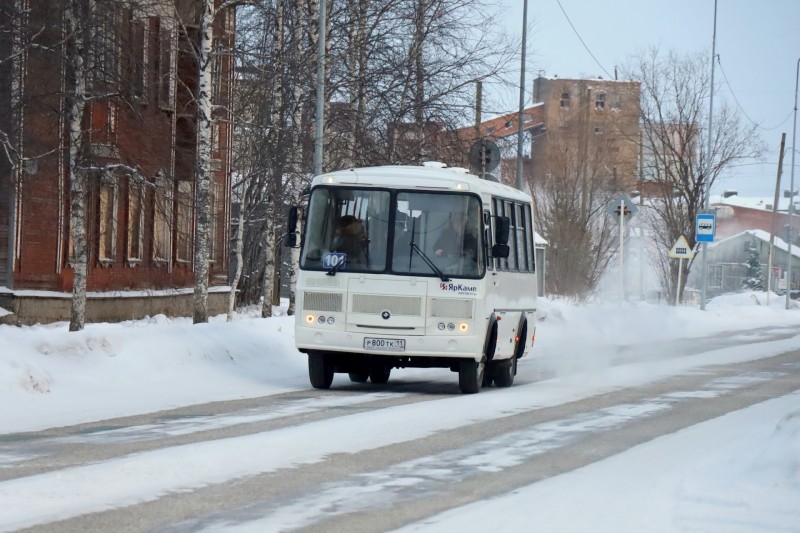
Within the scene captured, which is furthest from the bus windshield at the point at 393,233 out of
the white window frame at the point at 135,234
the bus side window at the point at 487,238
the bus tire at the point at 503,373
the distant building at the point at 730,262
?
the distant building at the point at 730,262

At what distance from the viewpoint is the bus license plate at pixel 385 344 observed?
1802 cm

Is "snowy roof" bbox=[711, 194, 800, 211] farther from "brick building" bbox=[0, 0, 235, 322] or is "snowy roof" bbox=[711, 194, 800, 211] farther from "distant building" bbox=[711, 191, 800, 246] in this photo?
"brick building" bbox=[0, 0, 235, 322]

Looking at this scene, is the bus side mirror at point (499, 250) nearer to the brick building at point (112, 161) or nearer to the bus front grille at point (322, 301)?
the bus front grille at point (322, 301)

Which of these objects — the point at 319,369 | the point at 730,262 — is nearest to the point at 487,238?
the point at 319,369

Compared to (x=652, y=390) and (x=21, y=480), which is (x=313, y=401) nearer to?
(x=652, y=390)

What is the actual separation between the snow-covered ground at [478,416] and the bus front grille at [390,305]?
3.99ft

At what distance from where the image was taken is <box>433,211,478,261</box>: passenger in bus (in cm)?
1838

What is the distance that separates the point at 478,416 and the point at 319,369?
392 centimetres

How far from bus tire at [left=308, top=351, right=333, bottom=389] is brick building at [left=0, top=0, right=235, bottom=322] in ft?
21.9

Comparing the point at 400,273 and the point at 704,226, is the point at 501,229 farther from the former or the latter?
the point at 704,226

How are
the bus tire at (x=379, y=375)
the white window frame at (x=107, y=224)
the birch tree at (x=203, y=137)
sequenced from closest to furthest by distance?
1. the bus tire at (x=379, y=375)
2. the birch tree at (x=203, y=137)
3. the white window frame at (x=107, y=224)

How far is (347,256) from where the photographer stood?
726 inches

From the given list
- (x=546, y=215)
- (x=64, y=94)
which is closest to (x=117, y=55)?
(x=64, y=94)

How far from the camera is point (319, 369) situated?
18594 millimetres
